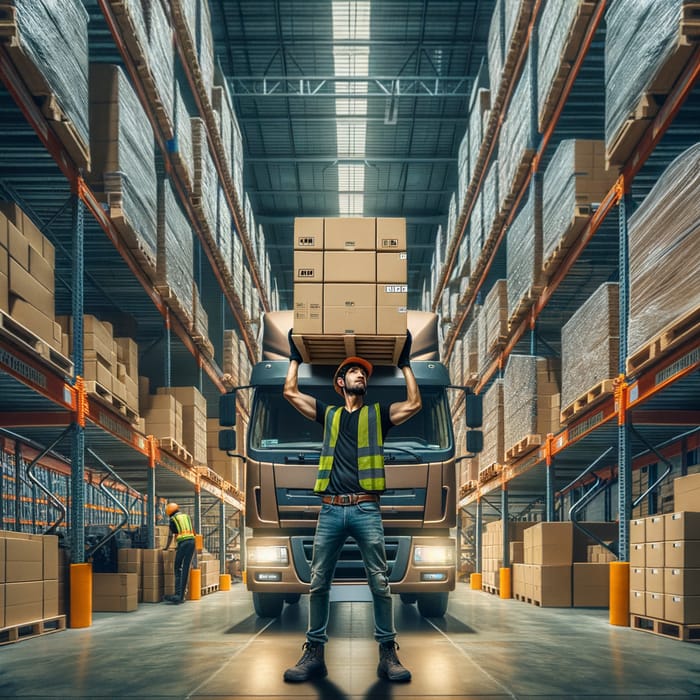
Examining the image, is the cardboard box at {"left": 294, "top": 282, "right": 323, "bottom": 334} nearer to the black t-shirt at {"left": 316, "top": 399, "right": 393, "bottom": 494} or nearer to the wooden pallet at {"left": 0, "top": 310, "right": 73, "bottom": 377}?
the wooden pallet at {"left": 0, "top": 310, "right": 73, "bottom": 377}

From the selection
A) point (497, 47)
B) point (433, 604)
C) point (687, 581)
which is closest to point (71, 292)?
point (433, 604)

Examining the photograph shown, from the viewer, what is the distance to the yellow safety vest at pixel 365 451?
16.3 ft

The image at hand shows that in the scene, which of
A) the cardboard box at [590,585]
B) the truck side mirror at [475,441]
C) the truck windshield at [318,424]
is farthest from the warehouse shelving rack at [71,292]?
the cardboard box at [590,585]

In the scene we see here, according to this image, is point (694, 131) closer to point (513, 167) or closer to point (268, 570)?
point (513, 167)

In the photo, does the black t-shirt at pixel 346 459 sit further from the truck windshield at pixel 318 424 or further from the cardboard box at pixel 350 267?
the truck windshield at pixel 318 424

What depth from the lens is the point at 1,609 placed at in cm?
711

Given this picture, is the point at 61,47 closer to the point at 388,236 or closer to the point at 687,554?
the point at 388,236

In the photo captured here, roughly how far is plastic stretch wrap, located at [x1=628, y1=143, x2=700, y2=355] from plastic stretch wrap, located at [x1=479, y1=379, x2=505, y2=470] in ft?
20.1

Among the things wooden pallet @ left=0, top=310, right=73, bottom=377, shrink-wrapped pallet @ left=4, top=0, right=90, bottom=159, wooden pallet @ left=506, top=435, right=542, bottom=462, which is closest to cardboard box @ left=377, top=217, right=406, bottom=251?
shrink-wrapped pallet @ left=4, top=0, right=90, bottom=159

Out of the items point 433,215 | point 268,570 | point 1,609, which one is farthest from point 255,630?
point 433,215

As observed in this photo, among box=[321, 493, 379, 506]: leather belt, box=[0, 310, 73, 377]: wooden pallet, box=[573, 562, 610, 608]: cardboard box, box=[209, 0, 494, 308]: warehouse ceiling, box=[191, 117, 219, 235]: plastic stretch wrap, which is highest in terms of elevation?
box=[209, 0, 494, 308]: warehouse ceiling

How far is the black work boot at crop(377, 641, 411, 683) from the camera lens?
4.97 m

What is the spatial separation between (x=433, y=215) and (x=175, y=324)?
1477 centimetres

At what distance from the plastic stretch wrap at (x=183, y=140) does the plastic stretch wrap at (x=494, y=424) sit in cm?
563
